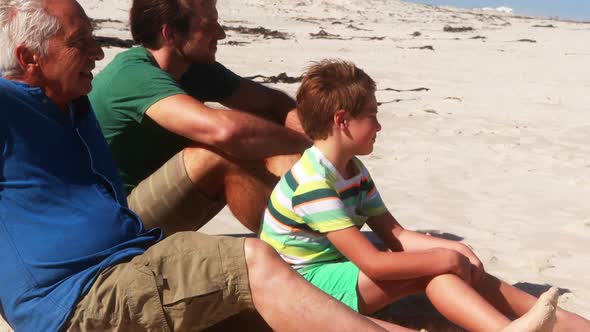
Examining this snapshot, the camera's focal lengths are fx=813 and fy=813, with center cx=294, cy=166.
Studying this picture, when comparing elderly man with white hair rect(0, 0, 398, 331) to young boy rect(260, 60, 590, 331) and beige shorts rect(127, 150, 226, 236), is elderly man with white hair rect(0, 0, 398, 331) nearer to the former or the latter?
young boy rect(260, 60, 590, 331)

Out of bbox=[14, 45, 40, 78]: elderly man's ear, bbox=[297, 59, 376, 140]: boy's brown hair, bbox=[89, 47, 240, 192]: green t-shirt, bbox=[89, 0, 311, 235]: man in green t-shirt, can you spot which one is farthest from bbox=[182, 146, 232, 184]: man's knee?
bbox=[14, 45, 40, 78]: elderly man's ear

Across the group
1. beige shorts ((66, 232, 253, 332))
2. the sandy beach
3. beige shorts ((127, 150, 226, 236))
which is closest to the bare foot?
beige shorts ((66, 232, 253, 332))

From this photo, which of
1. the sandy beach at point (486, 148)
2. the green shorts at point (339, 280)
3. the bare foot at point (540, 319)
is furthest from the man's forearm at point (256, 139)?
the bare foot at point (540, 319)

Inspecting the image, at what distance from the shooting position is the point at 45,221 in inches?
89.3

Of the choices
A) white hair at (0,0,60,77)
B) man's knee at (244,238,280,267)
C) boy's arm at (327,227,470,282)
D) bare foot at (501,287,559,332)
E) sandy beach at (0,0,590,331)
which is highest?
white hair at (0,0,60,77)

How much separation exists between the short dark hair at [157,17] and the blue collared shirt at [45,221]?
44.9 inches

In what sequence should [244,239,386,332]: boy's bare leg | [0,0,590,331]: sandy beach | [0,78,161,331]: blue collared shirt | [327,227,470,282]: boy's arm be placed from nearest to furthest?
[244,239,386,332]: boy's bare leg, [0,78,161,331]: blue collared shirt, [327,227,470,282]: boy's arm, [0,0,590,331]: sandy beach

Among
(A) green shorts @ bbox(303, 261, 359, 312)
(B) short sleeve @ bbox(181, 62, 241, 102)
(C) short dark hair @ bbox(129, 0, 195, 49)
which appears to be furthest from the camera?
(B) short sleeve @ bbox(181, 62, 241, 102)

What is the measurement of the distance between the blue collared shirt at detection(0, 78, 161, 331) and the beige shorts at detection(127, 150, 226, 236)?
785 millimetres

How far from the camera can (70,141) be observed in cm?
244

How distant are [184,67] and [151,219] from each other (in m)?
0.72

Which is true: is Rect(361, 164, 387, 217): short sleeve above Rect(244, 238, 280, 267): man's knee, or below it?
below

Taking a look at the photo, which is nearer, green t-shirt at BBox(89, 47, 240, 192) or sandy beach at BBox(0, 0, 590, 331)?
green t-shirt at BBox(89, 47, 240, 192)

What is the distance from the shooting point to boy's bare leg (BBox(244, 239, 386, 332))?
210 centimetres
